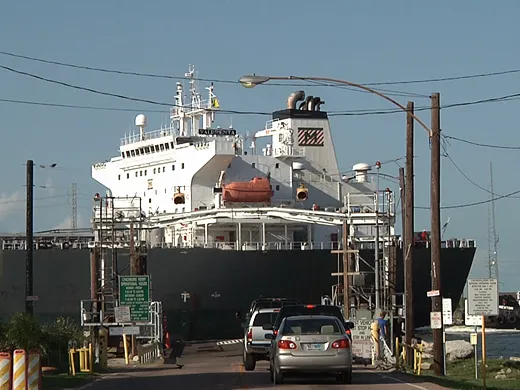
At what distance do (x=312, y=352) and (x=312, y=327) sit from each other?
672 millimetres

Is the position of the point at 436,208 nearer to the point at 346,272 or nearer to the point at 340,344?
the point at 340,344

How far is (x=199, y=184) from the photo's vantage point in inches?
2434

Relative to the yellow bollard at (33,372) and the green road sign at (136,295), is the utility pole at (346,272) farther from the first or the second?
the yellow bollard at (33,372)

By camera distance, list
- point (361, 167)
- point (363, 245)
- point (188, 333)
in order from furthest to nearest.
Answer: point (361, 167) → point (363, 245) → point (188, 333)

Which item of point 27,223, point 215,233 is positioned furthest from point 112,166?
point 27,223

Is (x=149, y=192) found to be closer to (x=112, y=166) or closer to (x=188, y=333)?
(x=112, y=166)

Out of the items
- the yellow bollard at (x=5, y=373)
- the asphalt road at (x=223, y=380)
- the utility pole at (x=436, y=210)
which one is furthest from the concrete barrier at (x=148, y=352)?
the yellow bollard at (x=5, y=373)

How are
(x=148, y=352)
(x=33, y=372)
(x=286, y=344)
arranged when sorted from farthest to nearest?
(x=148, y=352) → (x=286, y=344) → (x=33, y=372)

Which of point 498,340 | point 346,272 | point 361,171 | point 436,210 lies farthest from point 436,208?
point 498,340

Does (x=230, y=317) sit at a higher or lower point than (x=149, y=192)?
lower

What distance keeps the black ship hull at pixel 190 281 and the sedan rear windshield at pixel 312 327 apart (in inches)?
1303

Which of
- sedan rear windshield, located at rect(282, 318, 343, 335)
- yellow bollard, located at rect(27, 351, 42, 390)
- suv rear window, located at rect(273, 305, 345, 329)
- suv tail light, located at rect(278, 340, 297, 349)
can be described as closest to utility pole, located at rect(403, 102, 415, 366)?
suv rear window, located at rect(273, 305, 345, 329)

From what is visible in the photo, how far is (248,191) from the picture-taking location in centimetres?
5875

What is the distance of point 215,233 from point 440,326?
3296 centimetres
